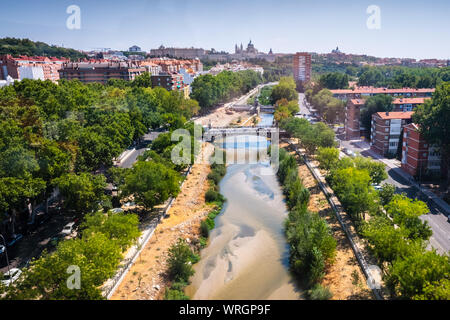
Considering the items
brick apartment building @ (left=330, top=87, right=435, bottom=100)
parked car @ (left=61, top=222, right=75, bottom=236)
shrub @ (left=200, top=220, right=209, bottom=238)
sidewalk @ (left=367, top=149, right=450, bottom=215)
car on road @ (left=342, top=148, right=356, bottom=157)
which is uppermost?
brick apartment building @ (left=330, top=87, right=435, bottom=100)

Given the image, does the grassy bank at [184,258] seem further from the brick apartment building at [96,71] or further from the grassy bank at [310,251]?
the brick apartment building at [96,71]

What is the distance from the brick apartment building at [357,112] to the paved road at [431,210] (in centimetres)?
390

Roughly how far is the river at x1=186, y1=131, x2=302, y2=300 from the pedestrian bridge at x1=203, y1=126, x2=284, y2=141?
11.6 m

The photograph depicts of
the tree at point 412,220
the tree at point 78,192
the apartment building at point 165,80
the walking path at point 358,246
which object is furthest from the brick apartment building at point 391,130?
the apartment building at point 165,80

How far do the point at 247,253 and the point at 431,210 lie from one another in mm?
8567

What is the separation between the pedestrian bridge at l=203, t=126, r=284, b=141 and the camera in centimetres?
3222

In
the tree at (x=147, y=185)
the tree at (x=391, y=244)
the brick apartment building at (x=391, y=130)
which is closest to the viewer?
the tree at (x=391, y=244)

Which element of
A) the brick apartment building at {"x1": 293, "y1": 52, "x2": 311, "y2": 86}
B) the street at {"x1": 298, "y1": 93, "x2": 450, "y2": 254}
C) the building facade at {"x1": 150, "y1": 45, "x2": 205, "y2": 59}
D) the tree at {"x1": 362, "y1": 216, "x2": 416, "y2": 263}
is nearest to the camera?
the tree at {"x1": 362, "y1": 216, "x2": 416, "y2": 263}

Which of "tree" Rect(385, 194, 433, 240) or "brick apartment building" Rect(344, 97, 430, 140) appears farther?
"brick apartment building" Rect(344, 97, 430, 140)

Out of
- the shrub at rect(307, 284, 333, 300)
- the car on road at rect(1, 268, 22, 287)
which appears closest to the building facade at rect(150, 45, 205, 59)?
the car on road at rect(1, 268, 22, 287)

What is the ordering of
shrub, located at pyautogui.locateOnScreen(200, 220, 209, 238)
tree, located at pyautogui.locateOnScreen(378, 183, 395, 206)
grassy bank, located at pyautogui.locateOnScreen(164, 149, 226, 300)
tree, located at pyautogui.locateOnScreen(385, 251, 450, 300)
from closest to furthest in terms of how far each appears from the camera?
tree, located at pyautogui.locateOnScreen(385, 251, 450, 300) → grassy bank, located at pyautogui.locateOnScreen(164, 149, 226, 300) → tree, located at pyautogui.locateOnScreen(378, 183, 395, 206) → shrub, located at pyautogui.locateOnScreen(200, 220, 209, 238)

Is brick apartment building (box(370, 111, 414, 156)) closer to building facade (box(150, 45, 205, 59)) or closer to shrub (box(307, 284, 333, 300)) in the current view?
shrub (box(307, 284, 333, 300))

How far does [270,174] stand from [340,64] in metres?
81.4

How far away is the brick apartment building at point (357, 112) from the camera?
1131 inches
